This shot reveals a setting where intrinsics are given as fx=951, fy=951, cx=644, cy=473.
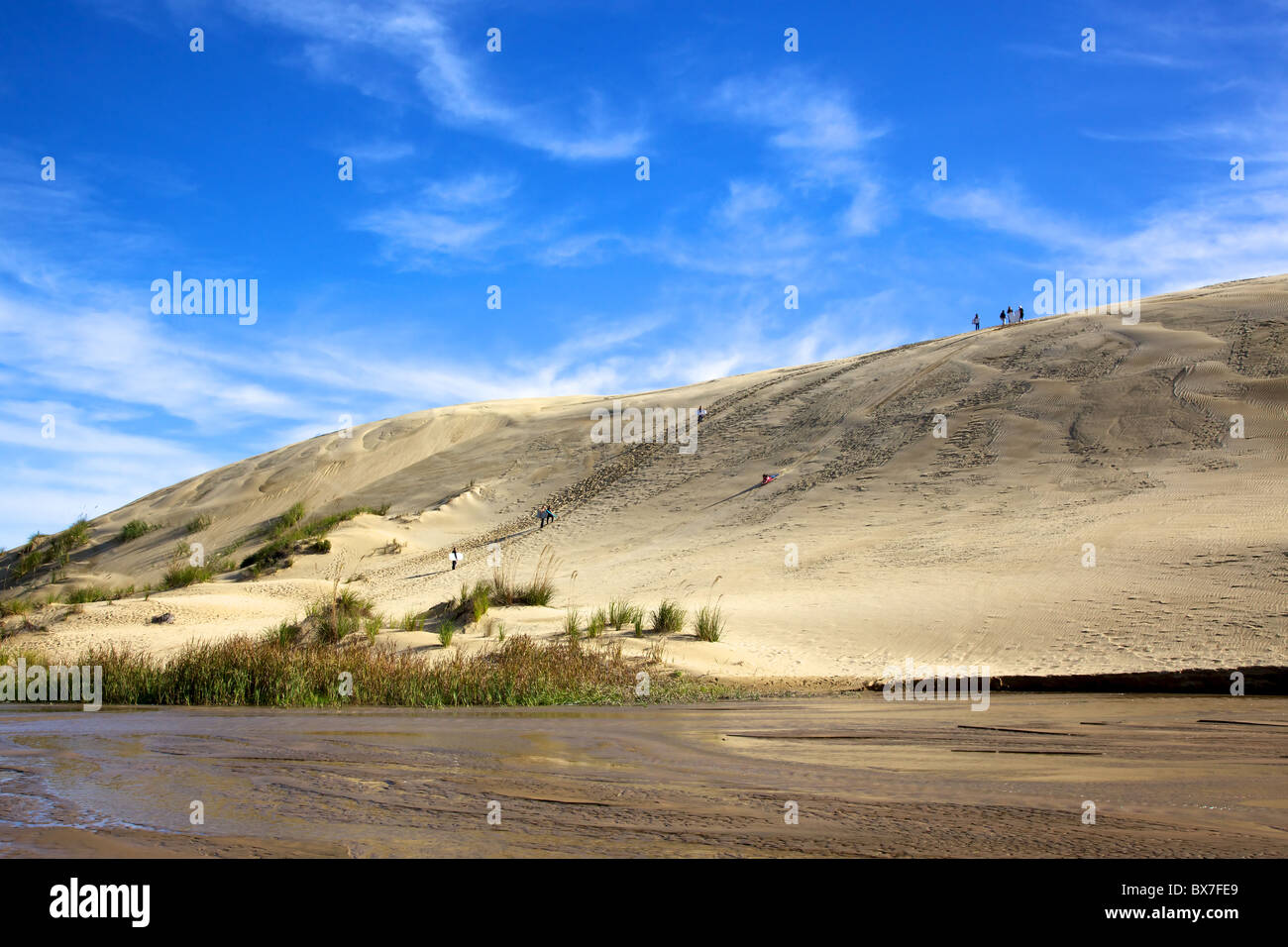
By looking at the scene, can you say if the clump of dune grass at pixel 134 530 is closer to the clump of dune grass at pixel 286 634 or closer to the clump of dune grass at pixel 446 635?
the clump of dune grass at pixel 286 634

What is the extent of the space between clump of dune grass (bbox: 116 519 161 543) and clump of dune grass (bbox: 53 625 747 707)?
107 ft

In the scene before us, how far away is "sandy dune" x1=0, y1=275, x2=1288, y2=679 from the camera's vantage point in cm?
1422

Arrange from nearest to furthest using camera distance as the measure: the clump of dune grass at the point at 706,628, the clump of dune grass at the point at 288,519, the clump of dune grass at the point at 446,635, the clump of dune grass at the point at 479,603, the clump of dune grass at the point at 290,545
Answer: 1. the clump of dune grass at the point at 446,635
2. the clump of dune grass at the point at 706,628
3. the clump of dune grass at the point at 479,603
4. the clump of dune grass at the point at 290,545
5. the clump of dune grass at the point at 288,519

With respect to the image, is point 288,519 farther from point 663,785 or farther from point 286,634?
point 663,785

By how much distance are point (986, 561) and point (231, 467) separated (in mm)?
42671

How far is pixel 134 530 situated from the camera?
4112cm

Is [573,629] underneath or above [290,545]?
underneath

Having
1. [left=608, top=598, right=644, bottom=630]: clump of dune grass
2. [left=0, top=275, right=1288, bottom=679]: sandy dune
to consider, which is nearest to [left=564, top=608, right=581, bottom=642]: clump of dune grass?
[left=608, top=598, right=644, bottom=630]: clump of dune grass

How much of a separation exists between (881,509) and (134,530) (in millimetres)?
32567

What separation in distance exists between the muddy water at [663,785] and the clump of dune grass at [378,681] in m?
1.90

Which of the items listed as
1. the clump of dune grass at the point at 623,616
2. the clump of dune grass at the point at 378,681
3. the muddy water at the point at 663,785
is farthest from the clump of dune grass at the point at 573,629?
the muddy water at the point at 663,785

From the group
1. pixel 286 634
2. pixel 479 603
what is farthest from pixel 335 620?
pixel 479 603

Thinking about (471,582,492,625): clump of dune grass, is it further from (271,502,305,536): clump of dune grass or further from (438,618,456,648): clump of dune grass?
(271,502,305,536): clump of dune grass

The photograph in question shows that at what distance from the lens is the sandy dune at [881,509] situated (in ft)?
46.6
